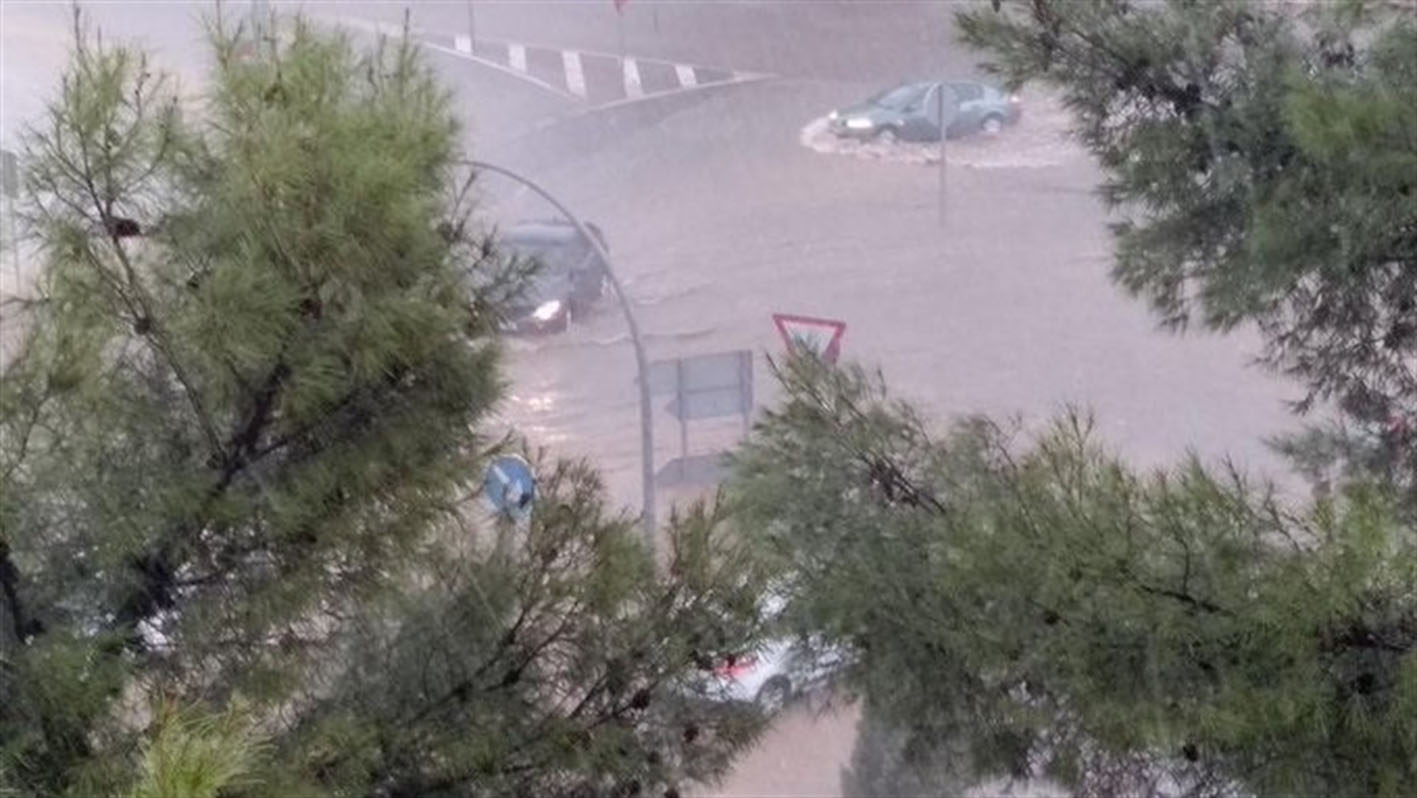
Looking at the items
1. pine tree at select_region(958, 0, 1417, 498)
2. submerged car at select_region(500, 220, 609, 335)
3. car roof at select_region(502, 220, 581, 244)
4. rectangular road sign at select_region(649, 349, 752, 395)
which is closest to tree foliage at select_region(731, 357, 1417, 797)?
pine tree at select_region(958, 0, 1417, 498)

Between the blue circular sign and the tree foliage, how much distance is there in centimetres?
29

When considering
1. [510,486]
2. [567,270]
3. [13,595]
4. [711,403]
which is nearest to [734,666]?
[510,486]

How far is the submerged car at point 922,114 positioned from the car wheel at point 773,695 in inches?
253

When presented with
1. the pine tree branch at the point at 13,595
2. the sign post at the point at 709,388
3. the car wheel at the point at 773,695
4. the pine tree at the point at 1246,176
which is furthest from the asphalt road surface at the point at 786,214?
the pine tree branch at the point at 13,595

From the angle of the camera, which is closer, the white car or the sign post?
the white car

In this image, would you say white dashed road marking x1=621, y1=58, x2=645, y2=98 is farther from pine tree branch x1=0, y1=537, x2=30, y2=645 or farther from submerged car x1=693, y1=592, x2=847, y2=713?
pine tree branch x1=0, y1=537, x2=30, y2=645

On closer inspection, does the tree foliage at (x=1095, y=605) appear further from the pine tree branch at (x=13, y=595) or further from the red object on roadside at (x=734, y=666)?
the pine tree branch at (x=13, y=595)

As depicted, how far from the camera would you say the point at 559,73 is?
35.6 ft

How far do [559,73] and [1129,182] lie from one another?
7.26 meters

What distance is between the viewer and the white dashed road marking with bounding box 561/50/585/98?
10.8 m

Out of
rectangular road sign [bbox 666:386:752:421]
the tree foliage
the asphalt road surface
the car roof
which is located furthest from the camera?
the asphalt road surface

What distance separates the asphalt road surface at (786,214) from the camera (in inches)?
325

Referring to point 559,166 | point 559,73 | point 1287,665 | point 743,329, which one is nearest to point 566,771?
point 1287,665

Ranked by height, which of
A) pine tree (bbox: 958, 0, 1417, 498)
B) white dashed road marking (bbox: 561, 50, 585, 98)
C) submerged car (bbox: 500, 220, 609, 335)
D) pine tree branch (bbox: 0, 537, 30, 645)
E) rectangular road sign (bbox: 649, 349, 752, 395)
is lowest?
rectangular road sign (bbox: 649, 349, 752, 395)
